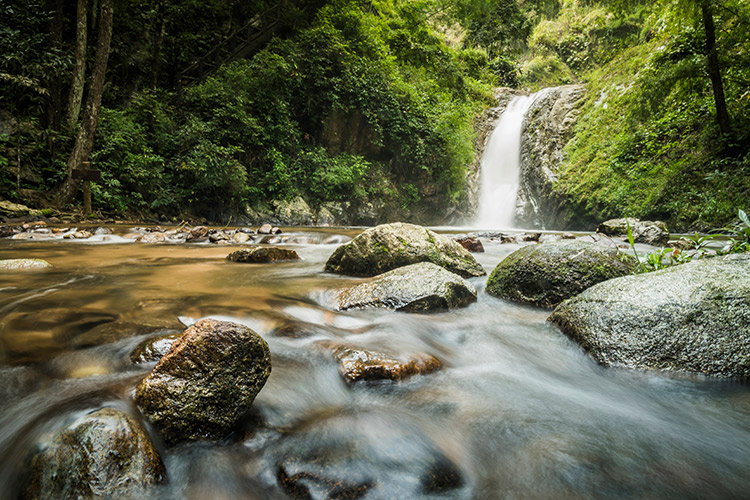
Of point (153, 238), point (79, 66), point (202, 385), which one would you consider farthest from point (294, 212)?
point (202, 385)

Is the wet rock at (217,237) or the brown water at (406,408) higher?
the brown water at (406,408)

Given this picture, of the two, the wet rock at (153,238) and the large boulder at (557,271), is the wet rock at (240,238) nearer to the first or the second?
the wet rock at (153,238)

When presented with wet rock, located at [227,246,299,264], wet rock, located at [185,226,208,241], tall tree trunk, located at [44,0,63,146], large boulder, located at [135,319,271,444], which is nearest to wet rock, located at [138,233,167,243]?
wet rock, located at [185,226,208,241]

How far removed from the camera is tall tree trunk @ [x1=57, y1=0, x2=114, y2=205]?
353 inches

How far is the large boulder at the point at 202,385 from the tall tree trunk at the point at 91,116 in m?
10.6

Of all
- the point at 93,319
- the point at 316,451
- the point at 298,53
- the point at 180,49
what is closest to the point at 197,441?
the point at 316,451

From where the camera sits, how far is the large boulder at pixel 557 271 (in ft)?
11.5

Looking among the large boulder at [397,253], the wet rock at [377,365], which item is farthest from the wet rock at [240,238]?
the wet rock at [377,365]

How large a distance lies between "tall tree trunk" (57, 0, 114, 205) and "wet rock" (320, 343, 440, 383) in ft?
34.8

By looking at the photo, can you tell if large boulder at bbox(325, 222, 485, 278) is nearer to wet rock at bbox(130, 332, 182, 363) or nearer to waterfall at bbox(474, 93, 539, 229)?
wet rock at bbox(130, 332, 182, 363)

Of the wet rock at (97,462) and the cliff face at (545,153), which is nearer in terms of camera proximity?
the wet rock at (97,462)

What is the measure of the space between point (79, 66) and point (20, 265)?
28.1 feet

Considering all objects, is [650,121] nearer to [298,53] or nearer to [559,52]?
[298,53]

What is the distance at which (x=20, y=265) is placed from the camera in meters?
4.17
